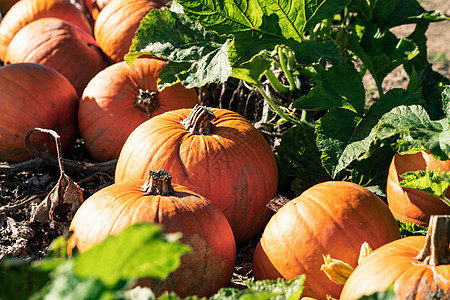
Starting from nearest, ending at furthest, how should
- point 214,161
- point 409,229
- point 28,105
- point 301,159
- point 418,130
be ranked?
1. point 418,130
2. point 409,229
3. point 214,161
4. point 301,159
5. point 28,105

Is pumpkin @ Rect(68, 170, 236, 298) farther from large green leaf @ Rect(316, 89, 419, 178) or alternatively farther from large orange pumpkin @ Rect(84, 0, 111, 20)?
large orange pumpkin @ Rect(84, 0, 111, 20)

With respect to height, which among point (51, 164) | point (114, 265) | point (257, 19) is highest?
point (257, 19)

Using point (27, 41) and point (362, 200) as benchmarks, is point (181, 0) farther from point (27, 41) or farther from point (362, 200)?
point (27, 41)

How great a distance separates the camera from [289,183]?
124 inches

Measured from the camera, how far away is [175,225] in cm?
196

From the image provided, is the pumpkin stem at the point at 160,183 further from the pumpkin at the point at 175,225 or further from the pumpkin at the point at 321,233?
the pumpkin at the point at 321,233

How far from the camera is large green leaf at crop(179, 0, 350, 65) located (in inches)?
102

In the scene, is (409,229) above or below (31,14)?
below

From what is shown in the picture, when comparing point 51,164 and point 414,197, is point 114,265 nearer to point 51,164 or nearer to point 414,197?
point 414,197

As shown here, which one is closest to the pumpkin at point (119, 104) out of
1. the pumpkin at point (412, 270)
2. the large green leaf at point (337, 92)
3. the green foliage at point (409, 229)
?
the large green leaf at point (337, 92)

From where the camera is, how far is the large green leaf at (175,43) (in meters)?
2.82

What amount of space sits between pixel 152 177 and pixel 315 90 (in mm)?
1024

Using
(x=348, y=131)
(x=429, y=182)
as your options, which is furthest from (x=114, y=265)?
(x=348, y=131)

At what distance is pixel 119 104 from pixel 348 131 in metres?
1.41
